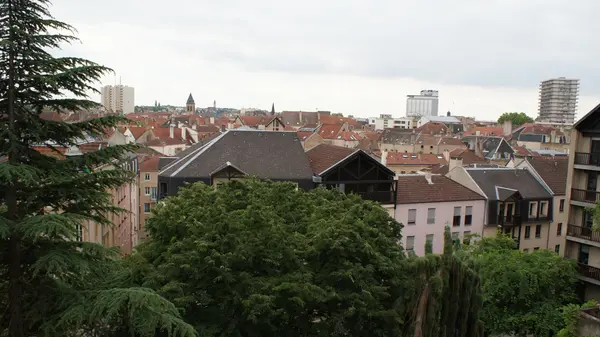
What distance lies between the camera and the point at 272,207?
1806cm

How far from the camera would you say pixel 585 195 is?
31.3 m

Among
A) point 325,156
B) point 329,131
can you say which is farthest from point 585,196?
point 329,131

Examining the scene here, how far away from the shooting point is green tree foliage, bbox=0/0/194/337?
8.91 meters

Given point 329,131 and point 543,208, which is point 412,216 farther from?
point 329,131

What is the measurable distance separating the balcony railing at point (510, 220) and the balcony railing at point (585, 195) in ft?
22.1

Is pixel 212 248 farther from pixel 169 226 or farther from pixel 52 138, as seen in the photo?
pixel 52 138

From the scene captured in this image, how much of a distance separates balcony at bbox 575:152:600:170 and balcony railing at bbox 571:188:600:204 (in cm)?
154

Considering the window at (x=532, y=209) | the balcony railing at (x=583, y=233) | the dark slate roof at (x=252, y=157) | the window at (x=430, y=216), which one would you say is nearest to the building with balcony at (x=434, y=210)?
the window at (x=430, y=216)

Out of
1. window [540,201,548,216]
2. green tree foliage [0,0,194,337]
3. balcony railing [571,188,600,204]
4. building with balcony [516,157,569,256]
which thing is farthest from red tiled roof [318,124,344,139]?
green tree foliage [0,0,194,337]

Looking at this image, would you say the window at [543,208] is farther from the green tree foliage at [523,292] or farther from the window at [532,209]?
the green tree foliage at [523,292]

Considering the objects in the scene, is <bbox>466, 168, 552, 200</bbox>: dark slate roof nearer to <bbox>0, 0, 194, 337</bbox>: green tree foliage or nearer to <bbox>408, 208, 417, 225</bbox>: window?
<bbox>408, 208, 417, 225</bbox>: window

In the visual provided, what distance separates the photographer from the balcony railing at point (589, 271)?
1149 inches

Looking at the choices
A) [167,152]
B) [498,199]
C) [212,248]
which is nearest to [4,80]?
[212,248]

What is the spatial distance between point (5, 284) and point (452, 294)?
11214mm
